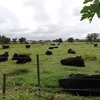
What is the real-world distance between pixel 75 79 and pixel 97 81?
2.35 ft

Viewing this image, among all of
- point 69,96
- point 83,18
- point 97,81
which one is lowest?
point 69,96

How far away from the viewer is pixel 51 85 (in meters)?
7.48

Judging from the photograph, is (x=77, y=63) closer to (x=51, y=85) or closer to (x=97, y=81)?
(x=51, y=85)

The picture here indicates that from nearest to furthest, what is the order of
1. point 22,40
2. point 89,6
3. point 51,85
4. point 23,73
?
point 89,6
point 51,85
point 23,73
point 22,40

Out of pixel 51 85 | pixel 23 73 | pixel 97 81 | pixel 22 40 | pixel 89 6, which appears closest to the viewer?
pixel 89 6

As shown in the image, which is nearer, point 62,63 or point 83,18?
point 83,18

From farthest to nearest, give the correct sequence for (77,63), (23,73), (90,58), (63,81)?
(90,58)
(77,63)
(23,73)
(63,81)

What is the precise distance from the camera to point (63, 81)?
701 centimetres

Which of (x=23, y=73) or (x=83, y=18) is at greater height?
(x=83, y=18)

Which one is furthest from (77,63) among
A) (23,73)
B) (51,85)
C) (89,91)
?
(89,91)

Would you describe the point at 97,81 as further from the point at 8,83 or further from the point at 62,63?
the point at 62,63

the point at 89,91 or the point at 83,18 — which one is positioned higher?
the point at 83,18

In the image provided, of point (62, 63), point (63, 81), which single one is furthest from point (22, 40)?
point (63, 81)

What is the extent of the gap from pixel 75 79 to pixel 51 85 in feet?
3.92
